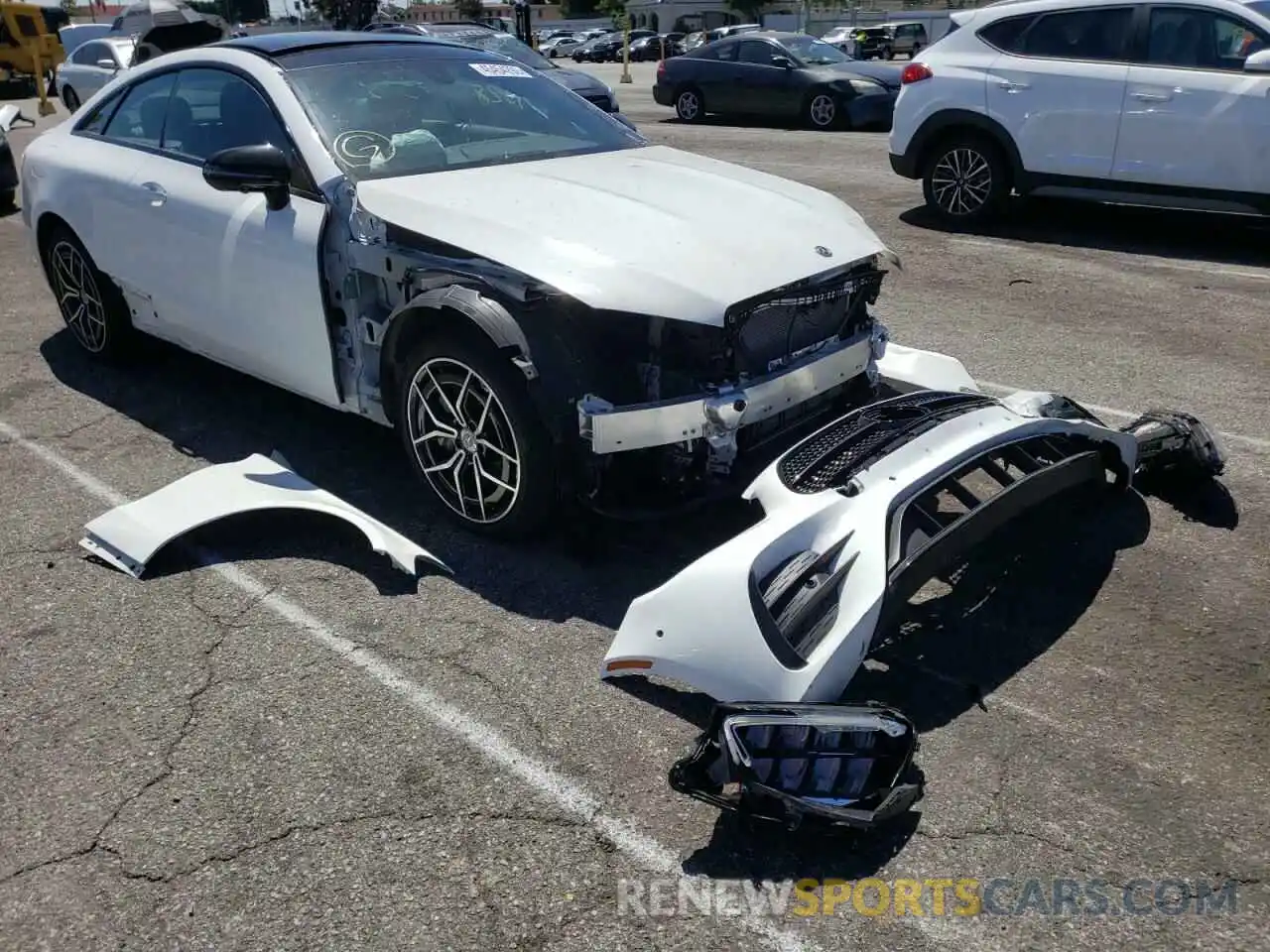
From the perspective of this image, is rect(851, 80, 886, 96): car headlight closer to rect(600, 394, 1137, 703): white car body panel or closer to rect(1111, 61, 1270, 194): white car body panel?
rect(1111, 61, 1270, 194): white car body panel

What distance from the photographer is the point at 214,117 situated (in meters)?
5.00

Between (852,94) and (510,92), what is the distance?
1216cm

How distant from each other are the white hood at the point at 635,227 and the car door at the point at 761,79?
1318 centimetres

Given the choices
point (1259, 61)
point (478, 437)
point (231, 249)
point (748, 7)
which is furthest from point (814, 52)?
point (748, 7)

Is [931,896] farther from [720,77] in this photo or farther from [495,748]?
[720,77]

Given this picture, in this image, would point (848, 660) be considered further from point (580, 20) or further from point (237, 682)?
point (580, 20)

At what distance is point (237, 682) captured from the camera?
340 cm

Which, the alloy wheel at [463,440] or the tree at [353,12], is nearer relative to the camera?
the alloy wheel at [463,440]

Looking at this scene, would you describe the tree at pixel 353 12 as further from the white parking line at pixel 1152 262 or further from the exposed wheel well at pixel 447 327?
the exposed wheel well at pixel 447 327

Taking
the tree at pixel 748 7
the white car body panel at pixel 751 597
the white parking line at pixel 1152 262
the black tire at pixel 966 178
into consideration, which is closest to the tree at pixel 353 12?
the black tire at pixel 966 178

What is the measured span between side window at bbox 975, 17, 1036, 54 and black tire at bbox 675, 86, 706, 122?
9.76 m

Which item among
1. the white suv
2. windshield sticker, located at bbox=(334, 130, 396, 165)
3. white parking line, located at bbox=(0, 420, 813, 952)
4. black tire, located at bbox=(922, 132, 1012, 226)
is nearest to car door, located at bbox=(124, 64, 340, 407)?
windshield sticker, located at bbox=(334, 130, 396, 165)

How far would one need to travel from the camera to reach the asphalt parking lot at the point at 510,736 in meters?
2.54

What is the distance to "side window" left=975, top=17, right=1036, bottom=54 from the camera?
886cm
